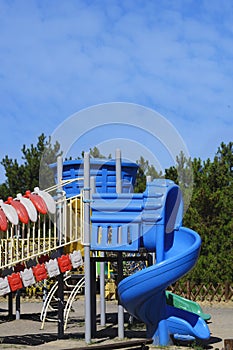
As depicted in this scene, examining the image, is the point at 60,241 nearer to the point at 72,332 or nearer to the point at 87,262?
the point at 87,262

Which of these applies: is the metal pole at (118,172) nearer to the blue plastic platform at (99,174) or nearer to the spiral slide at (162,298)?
the blue plastic platform at (99,174)

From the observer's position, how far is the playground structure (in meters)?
10.7

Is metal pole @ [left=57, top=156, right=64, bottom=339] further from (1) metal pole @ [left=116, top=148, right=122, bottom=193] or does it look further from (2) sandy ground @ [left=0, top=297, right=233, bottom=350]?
(1) metal pole @ [left=116, top=148, right=122, bottom=193]

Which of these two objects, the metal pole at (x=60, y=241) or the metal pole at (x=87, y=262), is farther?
the metal pole at (x=60, y=241)

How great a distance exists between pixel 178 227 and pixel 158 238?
1.01 meters

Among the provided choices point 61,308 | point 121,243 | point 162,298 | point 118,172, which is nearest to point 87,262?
point 121,243

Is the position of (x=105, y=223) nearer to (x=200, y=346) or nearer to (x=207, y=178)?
(x=200, y=346)

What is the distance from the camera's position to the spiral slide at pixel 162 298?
10.5 meters

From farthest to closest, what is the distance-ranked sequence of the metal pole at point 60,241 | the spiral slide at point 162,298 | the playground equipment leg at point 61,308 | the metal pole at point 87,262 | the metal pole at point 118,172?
the metal pole at point 118,172 → the playground equipment leg at point 61,308 → the metal pole at point 60,241 → the metal pole at point 87,262 → the spiral slide at point 162,298

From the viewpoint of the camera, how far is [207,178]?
25.9 meters

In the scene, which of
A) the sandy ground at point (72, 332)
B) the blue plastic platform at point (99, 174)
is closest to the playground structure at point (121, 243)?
the blue plastic platform at point (99, 174)

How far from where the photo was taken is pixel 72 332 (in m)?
Result: 13.7

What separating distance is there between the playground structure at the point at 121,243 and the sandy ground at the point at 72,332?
452 mm

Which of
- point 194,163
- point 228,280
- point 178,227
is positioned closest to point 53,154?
point 194,163
